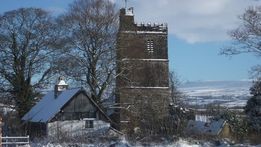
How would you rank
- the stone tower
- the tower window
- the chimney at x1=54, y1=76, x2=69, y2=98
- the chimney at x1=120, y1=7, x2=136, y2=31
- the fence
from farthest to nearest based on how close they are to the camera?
the tower window, the chimney at x1=120, y1=7, x2=136, y2=31, the stone tower, the chimney at x1=54, y1=76, x2=69, y2=98, the fence

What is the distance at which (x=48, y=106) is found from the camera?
1951 inches

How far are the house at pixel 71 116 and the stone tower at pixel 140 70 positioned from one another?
2873 mm

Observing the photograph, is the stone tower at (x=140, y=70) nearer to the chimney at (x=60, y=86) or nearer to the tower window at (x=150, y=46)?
the tower window at (x=150, y=46)

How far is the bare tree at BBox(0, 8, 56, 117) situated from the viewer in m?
51.0

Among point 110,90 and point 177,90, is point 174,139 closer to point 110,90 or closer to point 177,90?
point 110,90

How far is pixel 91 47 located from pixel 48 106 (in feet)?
21.3

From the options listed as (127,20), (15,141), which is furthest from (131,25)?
(15,141)

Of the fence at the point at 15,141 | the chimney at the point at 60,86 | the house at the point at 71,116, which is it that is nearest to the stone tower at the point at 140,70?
the house at the point at 71,116

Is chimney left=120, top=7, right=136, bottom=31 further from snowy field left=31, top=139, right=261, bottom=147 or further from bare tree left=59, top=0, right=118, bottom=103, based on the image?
snowy field left=31, top=139, right=261, bottom=147

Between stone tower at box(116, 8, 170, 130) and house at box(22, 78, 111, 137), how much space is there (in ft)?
9.43

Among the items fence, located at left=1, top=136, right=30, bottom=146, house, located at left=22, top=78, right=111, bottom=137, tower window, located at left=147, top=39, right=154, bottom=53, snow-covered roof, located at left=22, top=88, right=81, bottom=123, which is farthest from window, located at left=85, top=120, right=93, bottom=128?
tower window, located at left=147, top=39, right=154, bottom=53

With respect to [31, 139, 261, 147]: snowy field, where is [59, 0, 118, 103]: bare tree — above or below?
above

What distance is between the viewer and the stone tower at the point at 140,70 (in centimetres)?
5150

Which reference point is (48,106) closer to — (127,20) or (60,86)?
(60,86)
